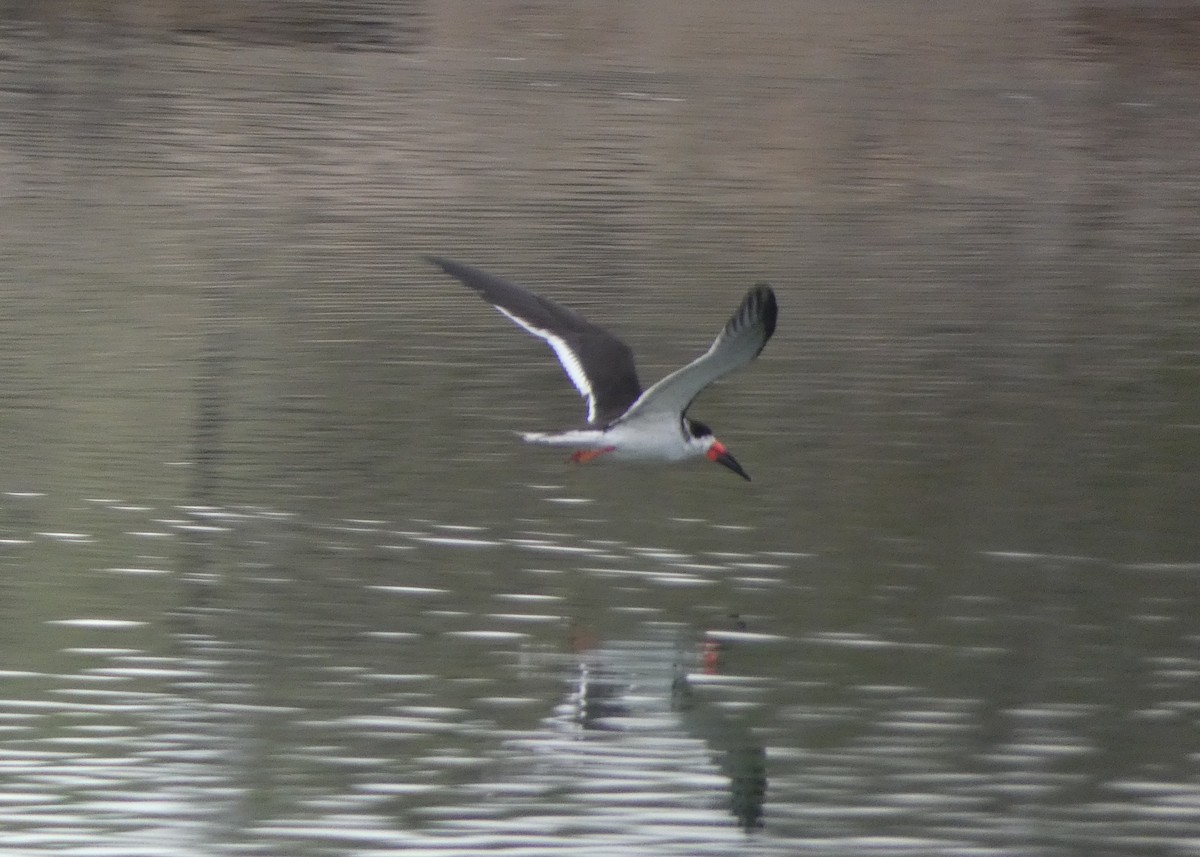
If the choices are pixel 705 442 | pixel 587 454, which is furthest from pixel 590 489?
pixel 705 442

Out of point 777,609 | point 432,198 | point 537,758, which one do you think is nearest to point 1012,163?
point 432,198

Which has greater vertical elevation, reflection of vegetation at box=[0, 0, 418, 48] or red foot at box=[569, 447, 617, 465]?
reflection of vegetation at box=[0, 0, 418, 48]

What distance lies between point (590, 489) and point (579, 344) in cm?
150

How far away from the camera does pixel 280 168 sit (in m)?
28.0

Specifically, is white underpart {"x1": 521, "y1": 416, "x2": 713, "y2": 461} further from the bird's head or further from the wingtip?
the wingtip

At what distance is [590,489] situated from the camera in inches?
575

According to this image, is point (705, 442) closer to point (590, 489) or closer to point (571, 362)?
point (571, 362)

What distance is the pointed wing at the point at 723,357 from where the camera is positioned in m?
10.9

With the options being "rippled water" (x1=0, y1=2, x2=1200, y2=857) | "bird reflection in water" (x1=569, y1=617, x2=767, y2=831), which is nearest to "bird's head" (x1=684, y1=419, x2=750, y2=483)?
"rippled water" (x1=0, y1=2, x2=1200, y2=857)

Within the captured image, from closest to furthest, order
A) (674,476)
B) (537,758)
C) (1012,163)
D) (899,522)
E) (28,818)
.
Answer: (28,818) < (537,758) < (899,522) < (674,476) < (1012,163)

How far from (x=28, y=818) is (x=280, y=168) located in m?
19.2

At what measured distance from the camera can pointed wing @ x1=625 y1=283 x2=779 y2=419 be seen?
10.9 metres

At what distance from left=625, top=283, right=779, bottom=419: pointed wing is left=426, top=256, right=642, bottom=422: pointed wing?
1.64 ft

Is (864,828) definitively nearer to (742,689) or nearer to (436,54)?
(742,689)
